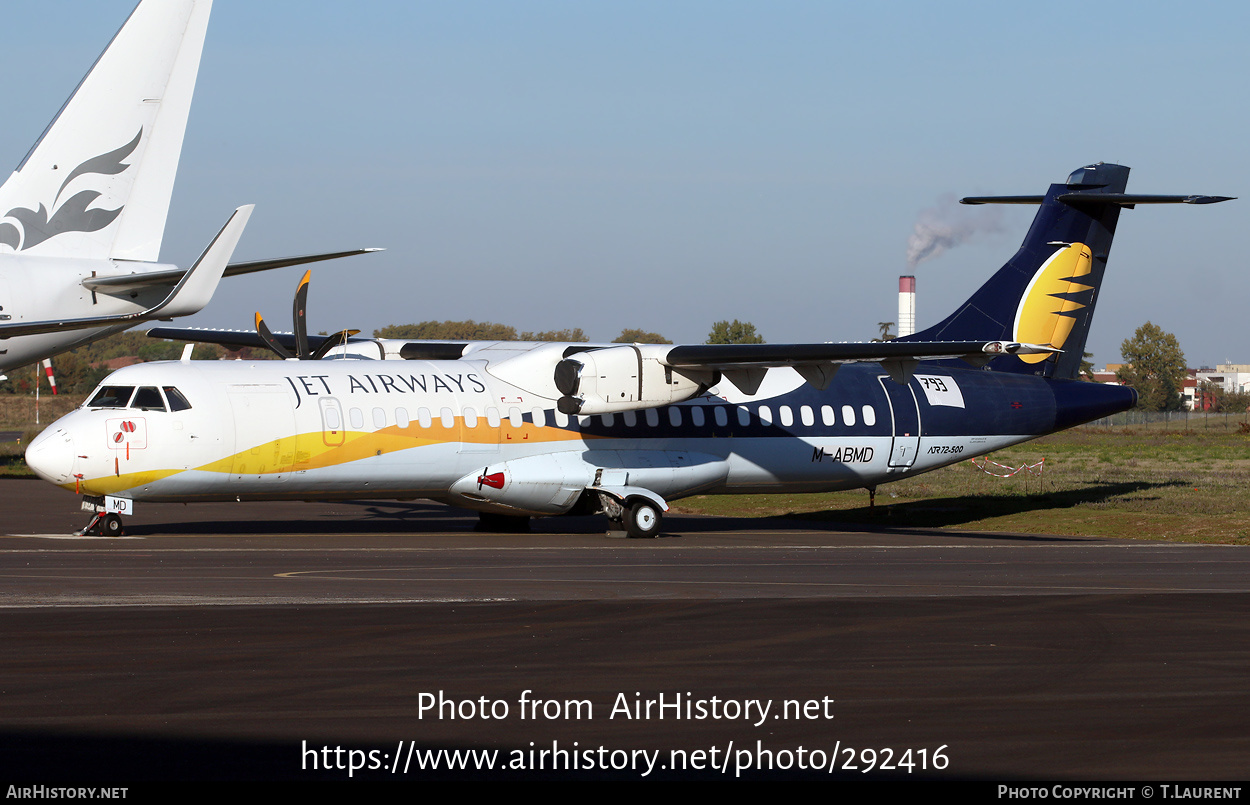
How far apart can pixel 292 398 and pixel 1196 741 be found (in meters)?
15.6

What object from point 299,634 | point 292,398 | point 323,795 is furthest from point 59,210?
point 323,795

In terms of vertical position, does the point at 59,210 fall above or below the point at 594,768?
above

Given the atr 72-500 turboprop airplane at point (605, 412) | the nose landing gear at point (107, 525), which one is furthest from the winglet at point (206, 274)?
the nose landing gear at point (107, 525)

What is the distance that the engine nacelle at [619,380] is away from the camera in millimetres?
21250

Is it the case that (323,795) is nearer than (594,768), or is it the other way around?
(323,795)

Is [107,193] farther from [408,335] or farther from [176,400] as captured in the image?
[408,335]

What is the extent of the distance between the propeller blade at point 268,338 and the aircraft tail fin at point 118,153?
14.8ft

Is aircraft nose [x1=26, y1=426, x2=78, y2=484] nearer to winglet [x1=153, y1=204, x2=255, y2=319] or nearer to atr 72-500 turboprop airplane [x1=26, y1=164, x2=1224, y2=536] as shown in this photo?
atr 72-500 turboprop airplane [x1=26, y1=164, x2=1224, y2=536]

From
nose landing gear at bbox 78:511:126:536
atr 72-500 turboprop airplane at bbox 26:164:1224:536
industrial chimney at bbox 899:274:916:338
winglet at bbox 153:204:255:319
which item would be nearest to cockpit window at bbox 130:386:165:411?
atr 72-500 turboprop airplane at bbox 26:164:1224:536

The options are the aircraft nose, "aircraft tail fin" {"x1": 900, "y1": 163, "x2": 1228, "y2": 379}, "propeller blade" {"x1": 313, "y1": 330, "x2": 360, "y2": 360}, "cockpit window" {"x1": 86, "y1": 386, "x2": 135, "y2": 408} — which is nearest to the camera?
the aircraft nose

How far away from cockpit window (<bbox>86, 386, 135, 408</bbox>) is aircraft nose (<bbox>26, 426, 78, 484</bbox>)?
0.76 metres

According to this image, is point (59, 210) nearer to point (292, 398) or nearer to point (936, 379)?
point (292, 398)

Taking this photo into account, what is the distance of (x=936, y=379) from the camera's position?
25.7 meters

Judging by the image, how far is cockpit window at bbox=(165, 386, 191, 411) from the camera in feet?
63.7
